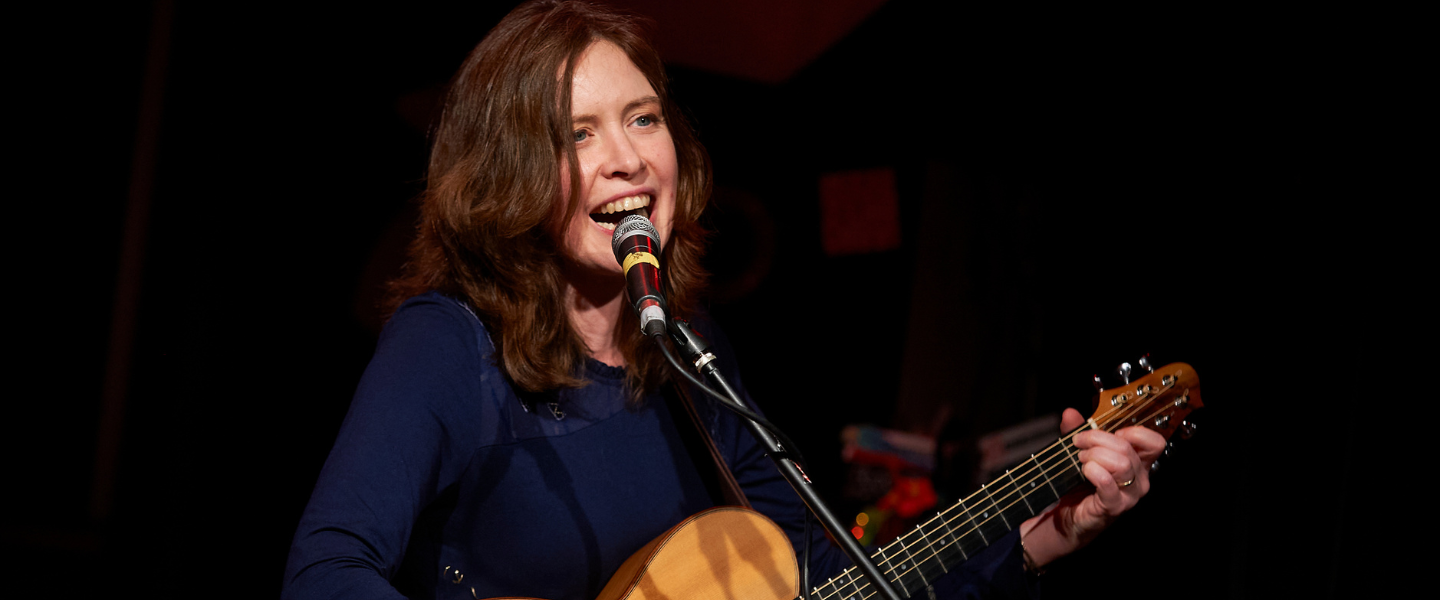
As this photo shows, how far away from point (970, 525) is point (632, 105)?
1.01m

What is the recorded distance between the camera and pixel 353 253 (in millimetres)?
2451

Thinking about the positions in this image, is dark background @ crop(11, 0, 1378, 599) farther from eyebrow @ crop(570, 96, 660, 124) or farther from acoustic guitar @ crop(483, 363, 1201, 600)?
acoustic guitar @ crop(483, 363, 1201, 600)

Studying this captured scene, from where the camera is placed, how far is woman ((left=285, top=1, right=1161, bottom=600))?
59.0 inches

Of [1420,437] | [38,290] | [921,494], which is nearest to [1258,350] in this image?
[1420,437]

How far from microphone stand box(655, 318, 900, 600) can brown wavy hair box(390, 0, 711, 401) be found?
53 cm

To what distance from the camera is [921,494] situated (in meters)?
3.93

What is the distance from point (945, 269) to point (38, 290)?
3.87 metres

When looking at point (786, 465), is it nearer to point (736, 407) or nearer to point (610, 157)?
point (736, 407)

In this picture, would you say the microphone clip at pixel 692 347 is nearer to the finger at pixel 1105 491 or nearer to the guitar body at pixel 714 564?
the guitar body at pixel 714 564

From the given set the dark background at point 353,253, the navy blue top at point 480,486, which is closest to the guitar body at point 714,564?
the navy blue top at point 480,486

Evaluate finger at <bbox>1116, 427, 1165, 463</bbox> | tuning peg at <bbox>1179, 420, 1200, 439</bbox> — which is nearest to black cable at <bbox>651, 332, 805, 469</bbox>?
finger at <bbox>1116, 427, 1165, 463</bbox>

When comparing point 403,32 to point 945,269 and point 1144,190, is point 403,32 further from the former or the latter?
point 945,269

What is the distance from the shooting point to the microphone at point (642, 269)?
110cm

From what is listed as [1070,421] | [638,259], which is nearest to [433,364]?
[638,259]
